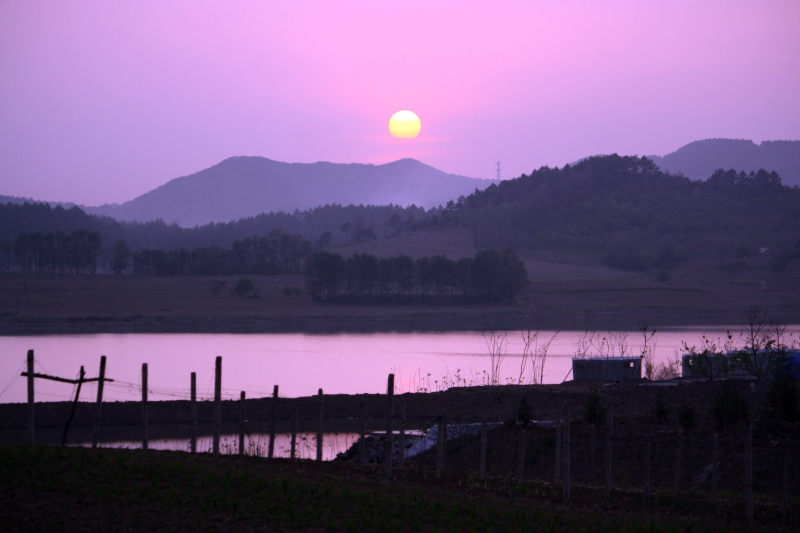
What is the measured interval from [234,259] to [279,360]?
72961 mm

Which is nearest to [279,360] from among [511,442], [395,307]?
[511,442]

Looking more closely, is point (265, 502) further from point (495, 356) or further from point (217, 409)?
point (495, 356)

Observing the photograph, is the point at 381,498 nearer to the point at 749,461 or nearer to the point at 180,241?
the point at 749,461

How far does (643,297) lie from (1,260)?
327ft

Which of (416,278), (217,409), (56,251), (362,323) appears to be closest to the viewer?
(217,409)

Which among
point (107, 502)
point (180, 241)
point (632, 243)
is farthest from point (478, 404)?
point (180, 241)

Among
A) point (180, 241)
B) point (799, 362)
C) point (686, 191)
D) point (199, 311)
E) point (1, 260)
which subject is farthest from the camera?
point (180, 241)

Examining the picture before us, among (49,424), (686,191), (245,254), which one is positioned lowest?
(49,424)

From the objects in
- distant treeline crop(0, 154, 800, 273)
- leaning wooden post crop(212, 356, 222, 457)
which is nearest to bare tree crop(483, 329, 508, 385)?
leaning wooden post crop(212, 356, 222, 457)

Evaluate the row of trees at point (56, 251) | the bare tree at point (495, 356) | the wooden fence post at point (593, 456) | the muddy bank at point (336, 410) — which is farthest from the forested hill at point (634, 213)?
the wooden fence post at point (593, 456)

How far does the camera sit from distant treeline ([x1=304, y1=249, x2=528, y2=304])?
287ft

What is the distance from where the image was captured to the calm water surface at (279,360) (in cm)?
3162

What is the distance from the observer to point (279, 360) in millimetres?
42594

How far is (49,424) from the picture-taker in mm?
21578
